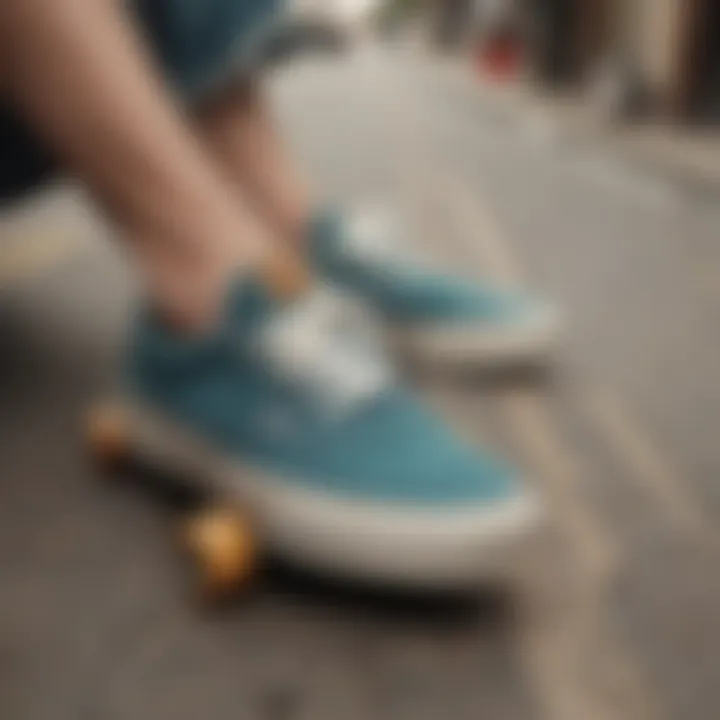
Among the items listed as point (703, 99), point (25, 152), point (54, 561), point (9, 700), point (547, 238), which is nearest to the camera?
point (9, 700)

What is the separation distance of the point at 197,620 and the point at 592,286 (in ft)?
1.65

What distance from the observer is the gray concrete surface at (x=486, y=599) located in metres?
0.45

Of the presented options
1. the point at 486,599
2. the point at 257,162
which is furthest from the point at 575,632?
the point at 257,162

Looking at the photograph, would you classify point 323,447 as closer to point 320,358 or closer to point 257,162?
point 320,358

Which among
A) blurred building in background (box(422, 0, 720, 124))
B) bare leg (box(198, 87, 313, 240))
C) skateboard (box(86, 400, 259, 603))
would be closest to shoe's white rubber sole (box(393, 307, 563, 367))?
bare leg (box(198, 87, 313, 240))

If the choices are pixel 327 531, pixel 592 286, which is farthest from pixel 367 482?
pixel 592 286

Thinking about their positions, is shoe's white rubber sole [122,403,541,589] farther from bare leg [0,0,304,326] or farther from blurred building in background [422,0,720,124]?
blurred building in background [422,0,720,124]

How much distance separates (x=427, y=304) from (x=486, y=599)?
0.30 metres

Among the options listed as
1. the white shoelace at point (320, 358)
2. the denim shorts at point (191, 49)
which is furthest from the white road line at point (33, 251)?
the white shoelace at point (320, 358)

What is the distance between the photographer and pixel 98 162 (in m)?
0.60

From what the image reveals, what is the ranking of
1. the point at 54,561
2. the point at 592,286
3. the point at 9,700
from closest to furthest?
the point at 9,700, the point at 54,561, the point at 592,286

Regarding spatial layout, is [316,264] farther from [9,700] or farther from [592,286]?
[9,700]

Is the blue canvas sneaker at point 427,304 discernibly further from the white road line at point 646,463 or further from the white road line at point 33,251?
the white road line at point 33,251

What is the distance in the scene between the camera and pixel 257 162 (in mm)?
802
